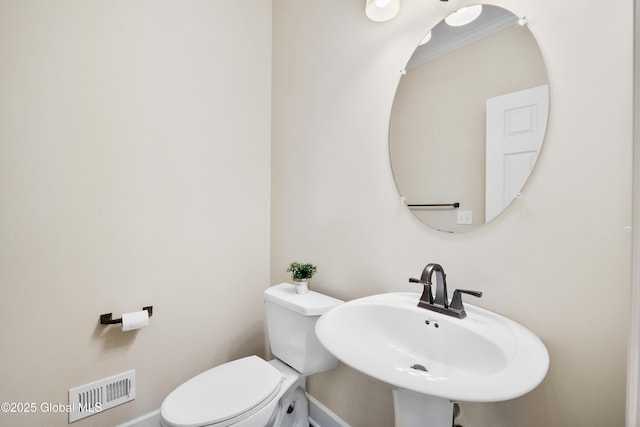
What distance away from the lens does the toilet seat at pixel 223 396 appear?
1.03 metres

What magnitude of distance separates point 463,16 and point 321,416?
1.92 m

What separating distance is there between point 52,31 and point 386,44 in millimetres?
1399

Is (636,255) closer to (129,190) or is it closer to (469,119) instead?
(469,119)

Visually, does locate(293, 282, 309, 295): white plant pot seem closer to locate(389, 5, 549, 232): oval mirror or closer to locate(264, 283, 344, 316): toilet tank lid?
locate(264, 283, 344, 316): toilet tank lid

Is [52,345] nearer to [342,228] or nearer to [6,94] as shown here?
[6,94]

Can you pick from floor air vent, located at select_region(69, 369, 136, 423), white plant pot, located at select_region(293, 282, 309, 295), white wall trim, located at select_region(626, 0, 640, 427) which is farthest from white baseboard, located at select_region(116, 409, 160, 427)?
white wall trim, located at select_region(626, 0, 640, 427)

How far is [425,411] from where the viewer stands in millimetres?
778

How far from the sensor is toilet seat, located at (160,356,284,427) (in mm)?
1028

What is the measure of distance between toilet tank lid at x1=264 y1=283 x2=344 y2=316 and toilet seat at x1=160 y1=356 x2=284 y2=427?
292mm

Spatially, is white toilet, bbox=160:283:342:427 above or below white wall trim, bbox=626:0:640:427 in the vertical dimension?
below

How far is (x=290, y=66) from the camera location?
1764 millimetres

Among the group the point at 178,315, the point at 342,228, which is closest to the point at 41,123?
the point at 178,315

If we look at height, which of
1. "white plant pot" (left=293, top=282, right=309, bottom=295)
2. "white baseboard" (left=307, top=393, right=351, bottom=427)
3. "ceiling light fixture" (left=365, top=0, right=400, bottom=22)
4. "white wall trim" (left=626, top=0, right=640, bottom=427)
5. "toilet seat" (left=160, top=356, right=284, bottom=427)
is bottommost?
"white baseboard" (left=307, top=393, right=351, bottom=427)

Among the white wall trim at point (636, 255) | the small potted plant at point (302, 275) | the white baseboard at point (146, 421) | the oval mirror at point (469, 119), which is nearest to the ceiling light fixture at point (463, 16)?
the oval mirror at point (469, 119)
